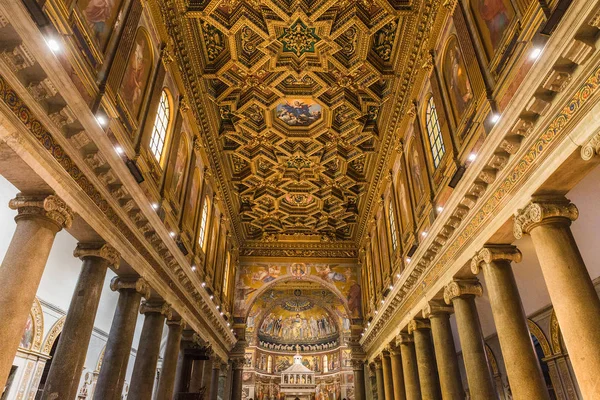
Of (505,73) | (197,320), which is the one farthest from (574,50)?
(197,320)

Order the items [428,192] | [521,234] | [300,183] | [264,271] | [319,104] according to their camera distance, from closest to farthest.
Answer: [521,234] → [428,192] → [319,104] → [300,183] → [264,271]

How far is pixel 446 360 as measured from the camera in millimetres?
9938

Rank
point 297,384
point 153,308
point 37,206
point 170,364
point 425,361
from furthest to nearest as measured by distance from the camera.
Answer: point 297,384 → point 425,361 → point 170,364 → point 153,308 → point 37,206

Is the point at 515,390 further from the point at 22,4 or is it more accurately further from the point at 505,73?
the point at 22,4

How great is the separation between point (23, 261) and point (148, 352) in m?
5.62

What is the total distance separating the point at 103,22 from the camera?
7.28 metres

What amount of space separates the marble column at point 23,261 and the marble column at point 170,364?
672cm

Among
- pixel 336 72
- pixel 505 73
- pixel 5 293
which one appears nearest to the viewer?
pixel 5 293

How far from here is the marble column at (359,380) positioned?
68.1ft

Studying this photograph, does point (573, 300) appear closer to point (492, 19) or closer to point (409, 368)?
point (492, 19)

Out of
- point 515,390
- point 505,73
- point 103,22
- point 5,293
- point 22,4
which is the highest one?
point 103,22

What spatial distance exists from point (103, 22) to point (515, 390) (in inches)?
382

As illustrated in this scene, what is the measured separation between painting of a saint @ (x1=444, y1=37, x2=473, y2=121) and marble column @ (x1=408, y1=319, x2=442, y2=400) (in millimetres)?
6726

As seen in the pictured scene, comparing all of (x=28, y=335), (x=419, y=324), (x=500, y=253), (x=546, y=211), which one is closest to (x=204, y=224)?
(x=28, y=335)
